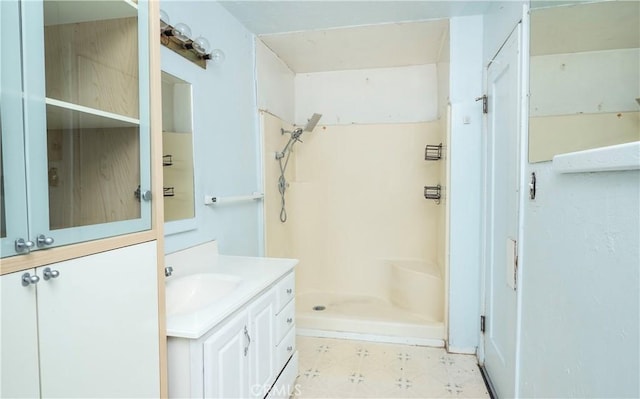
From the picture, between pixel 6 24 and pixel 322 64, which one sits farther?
pixel 322 64

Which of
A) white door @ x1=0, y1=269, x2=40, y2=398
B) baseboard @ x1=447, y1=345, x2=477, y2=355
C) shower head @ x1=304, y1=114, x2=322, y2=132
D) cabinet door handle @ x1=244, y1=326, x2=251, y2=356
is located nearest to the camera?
white door @ x1=0, y1=269, x2=40, y2=398

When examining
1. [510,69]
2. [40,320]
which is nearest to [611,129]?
[510,69]

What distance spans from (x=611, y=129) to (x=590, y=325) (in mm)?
709

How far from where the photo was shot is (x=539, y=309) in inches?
50.4

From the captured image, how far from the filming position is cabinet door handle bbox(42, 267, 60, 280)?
70 cm

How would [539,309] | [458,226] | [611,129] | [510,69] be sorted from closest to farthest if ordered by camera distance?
1. [611,129]
2. [539,309]
3. [510,69]
4. [458,226]

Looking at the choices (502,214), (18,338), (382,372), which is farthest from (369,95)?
(18,338)

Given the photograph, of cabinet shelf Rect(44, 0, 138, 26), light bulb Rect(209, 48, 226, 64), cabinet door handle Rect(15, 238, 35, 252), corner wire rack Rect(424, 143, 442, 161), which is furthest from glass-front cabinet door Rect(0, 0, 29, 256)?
corner wire rack Rect(424, 143, 442, 161)

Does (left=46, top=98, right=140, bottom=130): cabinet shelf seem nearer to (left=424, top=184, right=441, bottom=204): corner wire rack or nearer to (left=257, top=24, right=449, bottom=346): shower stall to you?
(left=257, top=24, right=449, bottom=346): shower stall

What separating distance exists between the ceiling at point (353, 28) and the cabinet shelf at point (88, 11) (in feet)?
4.00

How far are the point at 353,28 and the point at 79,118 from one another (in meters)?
2.00

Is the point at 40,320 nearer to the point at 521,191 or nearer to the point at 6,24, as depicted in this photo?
the point at 6,24

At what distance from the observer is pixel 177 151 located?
1.68 metres

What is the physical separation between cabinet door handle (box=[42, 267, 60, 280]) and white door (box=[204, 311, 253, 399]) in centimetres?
52
